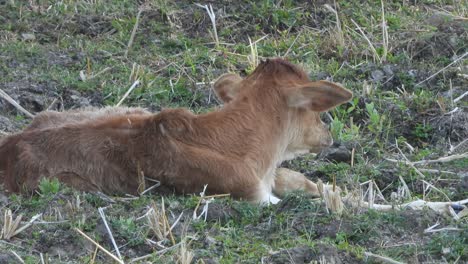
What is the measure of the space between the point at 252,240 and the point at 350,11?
600cm

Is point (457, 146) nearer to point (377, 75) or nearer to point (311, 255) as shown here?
point (377, 75)

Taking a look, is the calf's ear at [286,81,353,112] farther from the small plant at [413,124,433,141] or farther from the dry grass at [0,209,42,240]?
the dry grass at [0,209,42,240]

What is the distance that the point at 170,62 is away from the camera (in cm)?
1192

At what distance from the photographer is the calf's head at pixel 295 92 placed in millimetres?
8719

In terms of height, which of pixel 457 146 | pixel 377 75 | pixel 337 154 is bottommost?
pixel 377 75

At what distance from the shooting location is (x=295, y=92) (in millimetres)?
8742

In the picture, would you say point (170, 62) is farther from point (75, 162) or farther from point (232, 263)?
point (232, 263)

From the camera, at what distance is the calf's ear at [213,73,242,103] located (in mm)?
9203

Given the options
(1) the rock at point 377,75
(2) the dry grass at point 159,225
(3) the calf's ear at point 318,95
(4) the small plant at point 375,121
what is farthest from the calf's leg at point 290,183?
(1) the rock at point 377,75

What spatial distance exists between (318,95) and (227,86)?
0.79m

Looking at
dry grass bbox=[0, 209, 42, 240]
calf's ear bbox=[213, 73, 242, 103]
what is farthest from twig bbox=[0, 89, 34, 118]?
dry grass bbox=[0, 209, 42, 240]

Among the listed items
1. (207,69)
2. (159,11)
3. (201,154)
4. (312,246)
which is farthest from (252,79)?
(159,11)

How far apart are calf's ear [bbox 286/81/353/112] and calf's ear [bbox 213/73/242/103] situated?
1.77ft

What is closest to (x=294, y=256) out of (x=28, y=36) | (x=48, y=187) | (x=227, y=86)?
(x=48, y=187)
